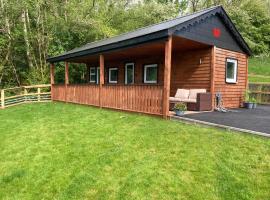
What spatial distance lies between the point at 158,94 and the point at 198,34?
253 centimetres

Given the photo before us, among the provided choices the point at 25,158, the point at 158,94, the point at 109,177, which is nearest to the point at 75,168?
the point at 109,177

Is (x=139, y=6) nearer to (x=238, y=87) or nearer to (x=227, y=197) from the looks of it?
(x=238, y=87)

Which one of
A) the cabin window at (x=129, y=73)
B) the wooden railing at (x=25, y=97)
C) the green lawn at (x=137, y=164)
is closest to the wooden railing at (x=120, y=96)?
the green lawn at (x=137, y=164)

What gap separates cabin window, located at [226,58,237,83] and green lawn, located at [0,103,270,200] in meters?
4.81

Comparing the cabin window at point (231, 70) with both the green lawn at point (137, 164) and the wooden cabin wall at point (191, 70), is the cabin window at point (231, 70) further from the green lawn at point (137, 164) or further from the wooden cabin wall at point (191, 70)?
the green lawn at point (137, 164)

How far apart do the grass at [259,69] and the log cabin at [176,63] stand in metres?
9.71

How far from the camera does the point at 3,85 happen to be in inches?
699

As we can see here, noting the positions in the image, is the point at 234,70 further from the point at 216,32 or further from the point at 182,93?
the point at 182,93

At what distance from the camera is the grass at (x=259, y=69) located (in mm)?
19380

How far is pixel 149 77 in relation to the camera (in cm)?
1176

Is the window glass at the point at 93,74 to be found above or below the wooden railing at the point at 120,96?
above

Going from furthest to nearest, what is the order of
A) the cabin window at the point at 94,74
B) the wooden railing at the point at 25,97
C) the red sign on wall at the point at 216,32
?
the cabin window at the point at 94,74, the wooden railing at the point at 25,97, the red sign on wall at the point at 216,32

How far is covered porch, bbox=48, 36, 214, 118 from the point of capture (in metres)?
7.24

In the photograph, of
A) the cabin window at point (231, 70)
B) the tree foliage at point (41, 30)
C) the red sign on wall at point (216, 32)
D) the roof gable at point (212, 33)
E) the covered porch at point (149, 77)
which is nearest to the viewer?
the covered porch at point (149, 77)
